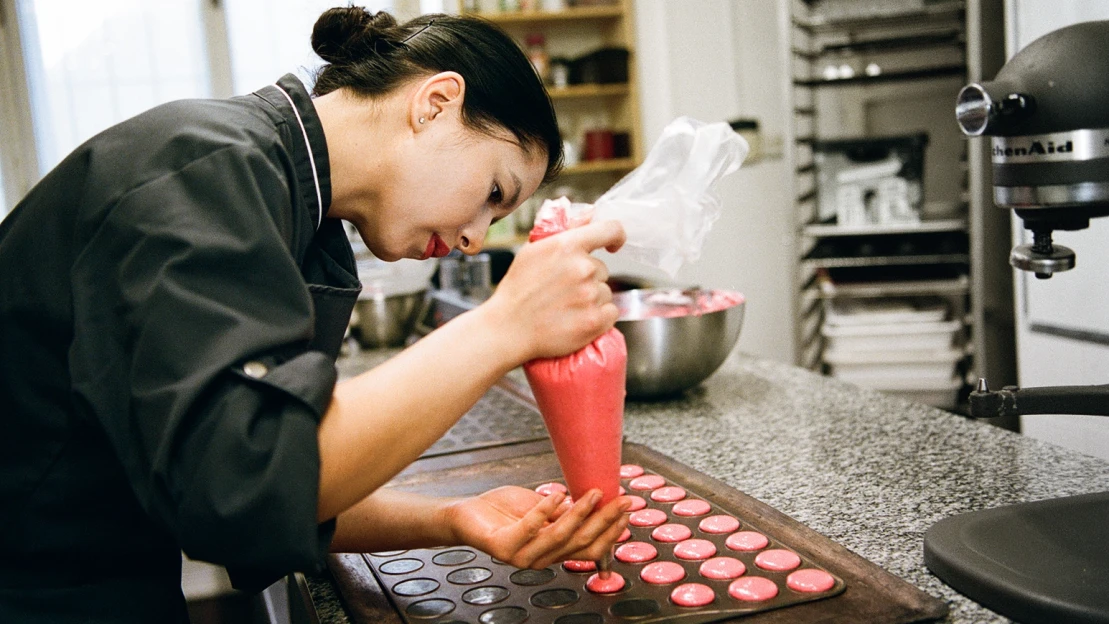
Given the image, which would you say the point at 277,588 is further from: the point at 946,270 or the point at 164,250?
the point at 946,270

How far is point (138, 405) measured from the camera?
65 centimetres

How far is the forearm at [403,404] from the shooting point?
69 cm

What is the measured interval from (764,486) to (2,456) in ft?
2.59

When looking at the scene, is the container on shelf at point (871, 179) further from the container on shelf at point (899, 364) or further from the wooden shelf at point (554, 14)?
the wooden shelf at point (554, 14)

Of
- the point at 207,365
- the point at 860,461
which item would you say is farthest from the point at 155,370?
the point at 860,461

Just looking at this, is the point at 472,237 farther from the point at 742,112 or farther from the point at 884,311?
the point at 742,112

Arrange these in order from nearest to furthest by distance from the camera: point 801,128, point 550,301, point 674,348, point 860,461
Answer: point 550,301
point 860,461
point 674,348
point 801,128

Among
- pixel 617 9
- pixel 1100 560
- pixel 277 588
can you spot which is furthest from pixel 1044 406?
pixel 617 9

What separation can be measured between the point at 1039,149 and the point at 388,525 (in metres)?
0.71

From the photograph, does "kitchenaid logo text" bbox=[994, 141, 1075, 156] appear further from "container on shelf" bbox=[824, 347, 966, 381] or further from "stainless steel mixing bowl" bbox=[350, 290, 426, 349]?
"container on shelf" bbox=[824, 347, 966, 381]

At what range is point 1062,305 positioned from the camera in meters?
2.28

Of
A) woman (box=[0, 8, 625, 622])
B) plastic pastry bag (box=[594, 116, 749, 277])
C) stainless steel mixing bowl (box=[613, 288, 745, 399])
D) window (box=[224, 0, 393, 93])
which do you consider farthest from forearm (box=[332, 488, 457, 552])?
window (box=[224, 0, 393, 93])

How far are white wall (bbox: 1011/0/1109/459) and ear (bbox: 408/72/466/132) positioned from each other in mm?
1606

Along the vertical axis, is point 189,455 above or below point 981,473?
above
